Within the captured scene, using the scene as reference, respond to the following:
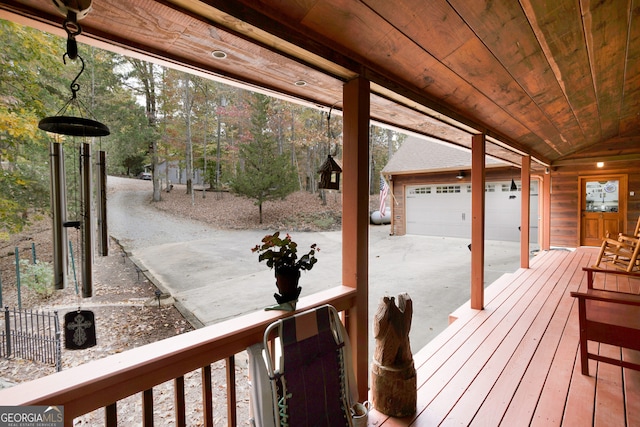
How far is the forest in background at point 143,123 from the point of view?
12.8 ft

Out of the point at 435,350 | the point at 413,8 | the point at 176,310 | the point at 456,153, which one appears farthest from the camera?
the point at 456,153

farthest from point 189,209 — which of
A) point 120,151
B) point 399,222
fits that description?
point 399,222

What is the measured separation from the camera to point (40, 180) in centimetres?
424

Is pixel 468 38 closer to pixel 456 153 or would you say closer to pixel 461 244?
pixel 461 244

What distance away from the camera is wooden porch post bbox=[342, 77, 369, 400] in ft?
6.20

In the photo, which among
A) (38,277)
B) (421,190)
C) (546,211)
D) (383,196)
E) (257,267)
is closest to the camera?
(38,277)

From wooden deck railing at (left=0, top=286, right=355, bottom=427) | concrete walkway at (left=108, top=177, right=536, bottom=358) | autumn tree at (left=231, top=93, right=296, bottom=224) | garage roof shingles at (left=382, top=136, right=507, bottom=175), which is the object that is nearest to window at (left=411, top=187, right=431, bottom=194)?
garage roof shingles at (left=382, top=136, right=507, bottom=175)

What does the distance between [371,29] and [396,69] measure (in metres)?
0.53

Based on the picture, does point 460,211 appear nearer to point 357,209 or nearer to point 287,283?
point 357,209

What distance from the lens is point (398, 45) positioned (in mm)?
1684

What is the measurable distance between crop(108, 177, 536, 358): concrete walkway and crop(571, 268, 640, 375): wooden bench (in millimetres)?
1782

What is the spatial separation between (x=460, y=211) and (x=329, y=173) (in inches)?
400

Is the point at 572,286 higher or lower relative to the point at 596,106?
lower

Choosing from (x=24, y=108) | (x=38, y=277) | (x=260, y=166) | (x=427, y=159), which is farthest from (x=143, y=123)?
(x=427, y=159)
